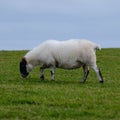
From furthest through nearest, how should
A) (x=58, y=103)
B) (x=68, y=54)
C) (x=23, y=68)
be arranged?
(x=23, y=68), (x=68, y=54), (x=58, y=103)

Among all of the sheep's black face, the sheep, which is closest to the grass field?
the sheep

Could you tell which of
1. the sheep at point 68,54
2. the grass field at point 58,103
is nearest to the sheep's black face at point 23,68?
the sheep at point 68,54

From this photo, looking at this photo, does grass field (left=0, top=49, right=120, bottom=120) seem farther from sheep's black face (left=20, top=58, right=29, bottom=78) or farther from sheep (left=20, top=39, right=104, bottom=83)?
sheep's black face (left=20, top=58, right=29, bottom=78)

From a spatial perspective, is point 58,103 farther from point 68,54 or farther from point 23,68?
point 23,68

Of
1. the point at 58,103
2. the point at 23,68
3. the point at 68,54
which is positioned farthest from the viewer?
the point at 23,68

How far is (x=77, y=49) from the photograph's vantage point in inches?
803

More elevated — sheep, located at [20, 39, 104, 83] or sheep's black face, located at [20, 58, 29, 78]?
sheep, located at [20, 39, 104, 83]

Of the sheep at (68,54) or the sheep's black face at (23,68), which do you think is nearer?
the sheep at (68,54)

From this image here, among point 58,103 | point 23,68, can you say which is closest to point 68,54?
point 23,68

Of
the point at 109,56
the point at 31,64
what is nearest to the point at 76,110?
the point at 31,64

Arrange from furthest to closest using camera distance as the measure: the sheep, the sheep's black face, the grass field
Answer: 1. the sheep's black face
2. the sheep
3. the grass field

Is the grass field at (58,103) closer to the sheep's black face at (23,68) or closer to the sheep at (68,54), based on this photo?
the sheep at (68,54)

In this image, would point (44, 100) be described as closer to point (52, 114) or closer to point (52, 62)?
point (52, 114)

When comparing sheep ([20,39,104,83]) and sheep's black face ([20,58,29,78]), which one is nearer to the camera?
sheep ([20,39,104,83])
